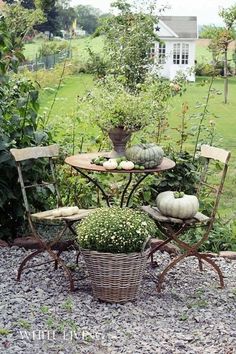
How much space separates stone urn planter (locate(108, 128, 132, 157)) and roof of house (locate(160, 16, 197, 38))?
2633cm

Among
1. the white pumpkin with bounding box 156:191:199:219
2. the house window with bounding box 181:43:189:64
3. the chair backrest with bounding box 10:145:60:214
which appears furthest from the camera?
the house window with bounding box 181:43:189:64

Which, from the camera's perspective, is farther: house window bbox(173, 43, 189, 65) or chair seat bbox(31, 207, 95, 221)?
house window bbox(173, 43, 189, 65)

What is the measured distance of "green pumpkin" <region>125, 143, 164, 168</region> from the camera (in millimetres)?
4316

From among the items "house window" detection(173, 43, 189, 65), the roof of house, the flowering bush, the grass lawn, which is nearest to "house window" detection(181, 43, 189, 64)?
"house window" detection(173, 43, 189, 65)

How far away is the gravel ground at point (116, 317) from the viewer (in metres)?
3.34

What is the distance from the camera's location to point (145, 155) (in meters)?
4.32

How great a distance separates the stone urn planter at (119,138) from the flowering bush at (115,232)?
0.69 metres

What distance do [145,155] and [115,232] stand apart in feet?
2.23

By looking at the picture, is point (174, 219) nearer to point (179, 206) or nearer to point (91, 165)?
point (179, 206)

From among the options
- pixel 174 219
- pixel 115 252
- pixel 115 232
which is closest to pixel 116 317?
pixel 115 252

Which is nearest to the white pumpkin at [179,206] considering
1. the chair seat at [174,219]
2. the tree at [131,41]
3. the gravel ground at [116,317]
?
the chair seat at [174,219]

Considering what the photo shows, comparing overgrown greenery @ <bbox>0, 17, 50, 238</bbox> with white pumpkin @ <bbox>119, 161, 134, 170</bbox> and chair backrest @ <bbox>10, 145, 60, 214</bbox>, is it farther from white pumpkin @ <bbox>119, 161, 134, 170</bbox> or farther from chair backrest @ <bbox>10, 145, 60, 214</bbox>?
white pumpkin @ <bbox>119, 161, 134, 170</bbox>

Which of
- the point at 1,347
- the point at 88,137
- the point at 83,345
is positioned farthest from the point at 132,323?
the point at 88,137

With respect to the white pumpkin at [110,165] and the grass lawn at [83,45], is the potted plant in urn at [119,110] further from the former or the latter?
the grass lawn at [83,45]
